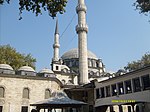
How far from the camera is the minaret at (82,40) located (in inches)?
1054

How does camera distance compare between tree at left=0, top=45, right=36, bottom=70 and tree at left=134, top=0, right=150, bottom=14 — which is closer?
tree at left=134, top=0, right=150, bottom=14

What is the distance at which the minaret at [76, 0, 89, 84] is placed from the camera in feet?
87.8

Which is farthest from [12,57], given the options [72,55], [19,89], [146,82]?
[146,82]

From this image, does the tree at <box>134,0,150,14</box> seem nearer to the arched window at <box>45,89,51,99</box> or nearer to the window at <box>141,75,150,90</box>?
the window at <box>141,75,150,90</box>

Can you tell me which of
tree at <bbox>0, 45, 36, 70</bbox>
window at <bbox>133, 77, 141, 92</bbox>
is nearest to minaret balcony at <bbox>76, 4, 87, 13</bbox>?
tree at <bbox>0, 45, 36, 70</bbox>

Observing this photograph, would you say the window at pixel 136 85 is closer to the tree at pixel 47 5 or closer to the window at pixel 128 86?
the window at pixel 128 86

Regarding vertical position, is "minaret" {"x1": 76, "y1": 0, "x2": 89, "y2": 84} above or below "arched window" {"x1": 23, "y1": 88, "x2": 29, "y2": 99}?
above

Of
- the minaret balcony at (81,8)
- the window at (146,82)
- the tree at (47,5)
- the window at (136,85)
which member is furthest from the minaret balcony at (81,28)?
the tree at (47,5)

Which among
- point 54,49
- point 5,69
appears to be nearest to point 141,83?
point 5,69

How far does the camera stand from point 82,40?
91.5 ft

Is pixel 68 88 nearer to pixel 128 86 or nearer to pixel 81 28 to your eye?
pixel 128 86

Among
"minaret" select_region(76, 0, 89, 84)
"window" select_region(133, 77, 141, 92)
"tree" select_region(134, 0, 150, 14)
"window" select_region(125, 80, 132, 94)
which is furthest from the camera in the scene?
"minaret" select_region(76, 0, 89, 84)

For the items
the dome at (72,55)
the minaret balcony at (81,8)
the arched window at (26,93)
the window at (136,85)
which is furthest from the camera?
the dome at (72,55)

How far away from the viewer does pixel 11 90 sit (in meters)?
20.5
